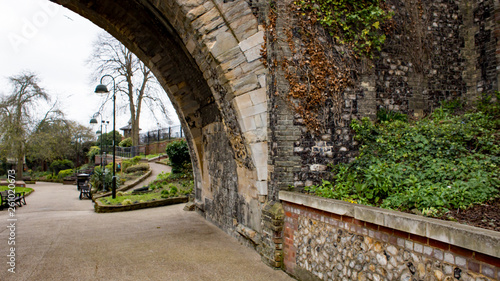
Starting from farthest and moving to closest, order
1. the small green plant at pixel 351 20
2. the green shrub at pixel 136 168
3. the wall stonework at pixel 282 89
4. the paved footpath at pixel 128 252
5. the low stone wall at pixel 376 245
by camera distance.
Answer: the green shrub at pixel 136 168
the small green plant at pixel 351 20
the paved footpath at pixel 128 252
the wall stonework at pixel 282 89
the low stone wall at pixel 376 245

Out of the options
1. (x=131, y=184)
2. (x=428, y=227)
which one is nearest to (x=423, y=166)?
(x=428, y=227)

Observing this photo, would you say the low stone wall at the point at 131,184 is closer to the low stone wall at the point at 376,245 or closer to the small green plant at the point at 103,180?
the small green plant at the point at 103,180

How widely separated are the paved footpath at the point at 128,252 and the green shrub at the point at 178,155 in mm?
6973

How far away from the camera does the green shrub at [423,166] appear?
11.9 ft

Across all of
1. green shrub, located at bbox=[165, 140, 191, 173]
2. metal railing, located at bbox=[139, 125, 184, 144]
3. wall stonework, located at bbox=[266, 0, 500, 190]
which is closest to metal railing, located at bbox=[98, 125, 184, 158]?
metal railing, located at bbox=[139, 125, 184, 144]

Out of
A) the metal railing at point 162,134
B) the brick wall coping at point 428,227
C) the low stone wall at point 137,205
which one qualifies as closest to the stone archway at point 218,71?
the brick wall coping at point 428,227

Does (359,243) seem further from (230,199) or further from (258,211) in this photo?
(230,199)

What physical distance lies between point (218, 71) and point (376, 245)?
3746 mm

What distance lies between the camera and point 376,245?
123 inches

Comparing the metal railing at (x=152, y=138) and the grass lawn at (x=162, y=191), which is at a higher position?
the metal railing at (x=152, y=138)

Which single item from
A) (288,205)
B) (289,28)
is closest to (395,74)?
(289,28)

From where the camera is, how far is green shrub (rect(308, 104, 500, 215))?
3.64 m

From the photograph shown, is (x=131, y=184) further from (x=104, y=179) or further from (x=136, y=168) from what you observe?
(x=136, y=168)

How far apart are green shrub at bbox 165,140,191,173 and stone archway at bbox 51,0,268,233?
7200 millimetres
